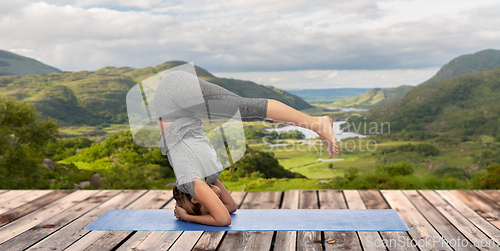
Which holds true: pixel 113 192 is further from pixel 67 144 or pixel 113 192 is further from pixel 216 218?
pixel 67 144

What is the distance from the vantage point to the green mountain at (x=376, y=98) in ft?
67.6

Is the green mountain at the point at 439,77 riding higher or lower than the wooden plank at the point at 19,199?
higher

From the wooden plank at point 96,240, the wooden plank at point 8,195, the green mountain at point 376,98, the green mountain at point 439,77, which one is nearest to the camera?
the wooden plank at point 96,240

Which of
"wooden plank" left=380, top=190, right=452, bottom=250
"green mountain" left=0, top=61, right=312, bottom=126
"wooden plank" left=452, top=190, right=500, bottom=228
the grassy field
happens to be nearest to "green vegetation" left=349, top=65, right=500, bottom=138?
the grassy field

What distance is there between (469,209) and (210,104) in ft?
9.01

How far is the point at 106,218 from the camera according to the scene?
2910 millimetres

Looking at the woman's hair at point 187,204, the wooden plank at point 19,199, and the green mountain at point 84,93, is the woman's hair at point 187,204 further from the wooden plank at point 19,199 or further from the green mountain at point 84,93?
the green mountain at point 84,93

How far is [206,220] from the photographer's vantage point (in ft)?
8.57

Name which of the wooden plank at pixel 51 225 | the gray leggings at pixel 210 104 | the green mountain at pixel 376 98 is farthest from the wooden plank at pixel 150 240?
the green mountain at pixel 376 98

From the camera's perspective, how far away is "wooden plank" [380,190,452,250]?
7.53 ft

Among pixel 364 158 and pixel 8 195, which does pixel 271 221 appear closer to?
pixel 8 195

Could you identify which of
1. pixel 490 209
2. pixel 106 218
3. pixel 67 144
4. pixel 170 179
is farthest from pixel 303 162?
pixel 106 218

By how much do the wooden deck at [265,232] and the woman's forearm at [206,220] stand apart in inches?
3.4

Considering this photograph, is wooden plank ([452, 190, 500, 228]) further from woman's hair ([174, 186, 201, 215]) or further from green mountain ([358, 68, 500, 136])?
green mountain ([358, 68, 500, 136])
